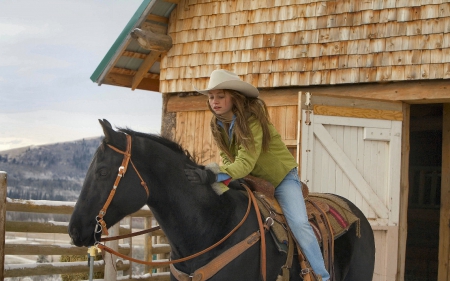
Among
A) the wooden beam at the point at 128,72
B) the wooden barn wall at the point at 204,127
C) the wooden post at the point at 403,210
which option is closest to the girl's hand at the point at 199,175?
the wooden post at the point at 403,210

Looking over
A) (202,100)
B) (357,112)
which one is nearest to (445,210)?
(357,112)

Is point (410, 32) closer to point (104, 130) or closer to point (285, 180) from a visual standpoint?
point (285, 180)

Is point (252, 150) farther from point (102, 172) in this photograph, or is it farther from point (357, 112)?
point (357, 112)

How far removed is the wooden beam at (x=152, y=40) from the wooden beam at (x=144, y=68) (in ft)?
1.48

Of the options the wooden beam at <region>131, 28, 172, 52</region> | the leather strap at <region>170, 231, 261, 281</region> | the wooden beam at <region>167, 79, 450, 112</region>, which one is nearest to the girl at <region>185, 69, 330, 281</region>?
the leather strap at <region>170, 231, 261, 281</region>

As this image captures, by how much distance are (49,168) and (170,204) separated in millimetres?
37063

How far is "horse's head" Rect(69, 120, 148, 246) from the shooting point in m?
3.38

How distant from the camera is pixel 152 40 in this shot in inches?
382

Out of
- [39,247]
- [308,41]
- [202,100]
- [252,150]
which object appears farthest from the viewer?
[202,100]

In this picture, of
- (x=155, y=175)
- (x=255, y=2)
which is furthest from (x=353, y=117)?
(x=155, y=175)

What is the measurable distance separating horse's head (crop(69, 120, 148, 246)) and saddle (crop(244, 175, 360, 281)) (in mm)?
1019

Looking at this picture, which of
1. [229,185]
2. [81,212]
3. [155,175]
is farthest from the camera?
[229,185]

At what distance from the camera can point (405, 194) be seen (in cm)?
787

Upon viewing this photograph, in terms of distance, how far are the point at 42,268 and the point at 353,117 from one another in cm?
419
